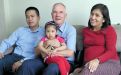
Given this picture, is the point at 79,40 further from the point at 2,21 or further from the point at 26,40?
→ the point at 2,21

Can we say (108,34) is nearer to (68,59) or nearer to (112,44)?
(112,44)

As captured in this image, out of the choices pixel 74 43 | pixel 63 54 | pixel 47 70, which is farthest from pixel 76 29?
pixel 47 70

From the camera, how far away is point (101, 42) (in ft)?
8.17

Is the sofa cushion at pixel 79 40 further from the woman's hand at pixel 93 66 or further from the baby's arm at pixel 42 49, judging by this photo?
the woman's hand at pixel 93 66

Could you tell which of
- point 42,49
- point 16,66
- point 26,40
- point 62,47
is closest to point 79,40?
point 62,47

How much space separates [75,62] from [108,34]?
0.52 metres

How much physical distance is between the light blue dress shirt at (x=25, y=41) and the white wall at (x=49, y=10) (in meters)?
0.58

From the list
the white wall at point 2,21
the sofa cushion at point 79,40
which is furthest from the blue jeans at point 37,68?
the white wall at point 2,21

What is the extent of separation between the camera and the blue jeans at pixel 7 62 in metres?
2.59

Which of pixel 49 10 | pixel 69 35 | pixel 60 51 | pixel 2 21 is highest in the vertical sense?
pixel 49 10

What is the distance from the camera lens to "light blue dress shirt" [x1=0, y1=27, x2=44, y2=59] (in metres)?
2.80

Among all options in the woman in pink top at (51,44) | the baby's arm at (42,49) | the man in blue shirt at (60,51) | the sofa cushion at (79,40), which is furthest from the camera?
the sofa cushion at (79,40)

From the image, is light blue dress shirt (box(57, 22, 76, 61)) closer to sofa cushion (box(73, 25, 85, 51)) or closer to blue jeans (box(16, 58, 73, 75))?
sofa cushion (box(73, 25, 85, 51))

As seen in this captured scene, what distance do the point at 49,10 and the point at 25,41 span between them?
0.71 m
